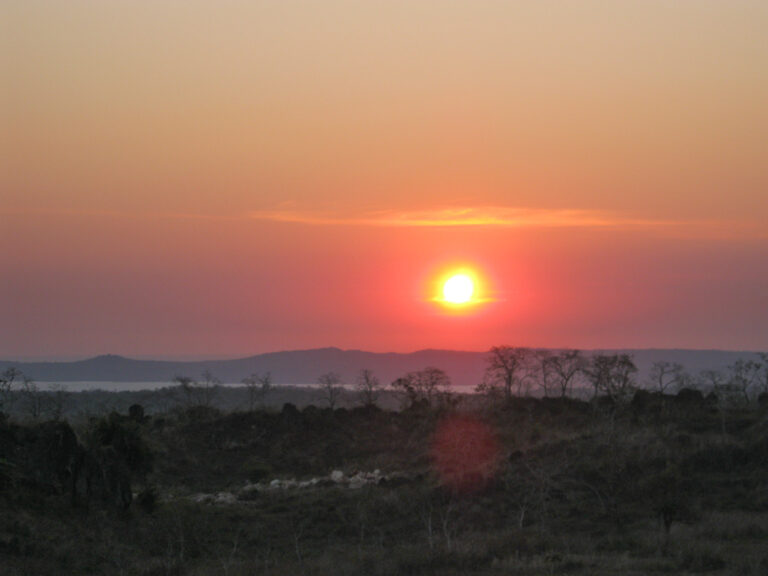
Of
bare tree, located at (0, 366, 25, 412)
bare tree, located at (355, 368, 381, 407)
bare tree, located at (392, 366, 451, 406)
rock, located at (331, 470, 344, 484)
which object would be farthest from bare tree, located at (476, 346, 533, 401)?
bare tree, located at (0, 366, 25, 412)

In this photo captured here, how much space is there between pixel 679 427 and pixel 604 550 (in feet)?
62.2

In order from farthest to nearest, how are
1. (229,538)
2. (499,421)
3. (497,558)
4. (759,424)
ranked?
1. (499,421)
2. (759,424)
3. (229,538)
4. (497,558)

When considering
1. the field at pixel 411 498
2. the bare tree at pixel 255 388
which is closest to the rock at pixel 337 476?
the field at pixel 411 498

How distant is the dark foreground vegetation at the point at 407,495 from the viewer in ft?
77.4

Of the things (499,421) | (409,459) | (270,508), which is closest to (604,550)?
(270,508)

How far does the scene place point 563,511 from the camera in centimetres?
3300

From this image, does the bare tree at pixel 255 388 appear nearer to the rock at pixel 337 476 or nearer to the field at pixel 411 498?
the rock at pixel 337 476

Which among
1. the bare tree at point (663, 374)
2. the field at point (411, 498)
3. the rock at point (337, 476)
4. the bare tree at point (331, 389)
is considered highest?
the bare tree at point (663, 374)

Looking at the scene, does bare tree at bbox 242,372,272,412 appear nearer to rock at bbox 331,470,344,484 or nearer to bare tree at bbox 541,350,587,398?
rock at bbox 331,470,344,484

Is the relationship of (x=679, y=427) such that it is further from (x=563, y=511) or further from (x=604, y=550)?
(x=604, y=550)

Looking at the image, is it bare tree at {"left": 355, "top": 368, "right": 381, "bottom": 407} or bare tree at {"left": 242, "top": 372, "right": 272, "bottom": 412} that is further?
bare tree at {"left": 242, "top": 372, "right": 272, "bottom": 412}

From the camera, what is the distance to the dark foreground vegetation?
23.6 m

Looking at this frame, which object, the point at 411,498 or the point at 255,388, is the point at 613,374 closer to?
the point at 411,498

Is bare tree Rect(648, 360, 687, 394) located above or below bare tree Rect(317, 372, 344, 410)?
above
